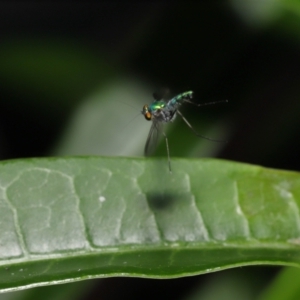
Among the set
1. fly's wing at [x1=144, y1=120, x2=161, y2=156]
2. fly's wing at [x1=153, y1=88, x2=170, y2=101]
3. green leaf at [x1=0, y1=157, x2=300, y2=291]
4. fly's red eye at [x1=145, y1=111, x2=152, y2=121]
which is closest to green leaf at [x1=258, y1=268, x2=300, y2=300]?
green leaf at [x1=0, y1=157, x2=300, y2=291]

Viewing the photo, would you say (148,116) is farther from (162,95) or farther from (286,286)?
(286,286)

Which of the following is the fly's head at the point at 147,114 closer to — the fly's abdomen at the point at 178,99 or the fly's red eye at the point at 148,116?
the fly's red eye at the point at 148,116

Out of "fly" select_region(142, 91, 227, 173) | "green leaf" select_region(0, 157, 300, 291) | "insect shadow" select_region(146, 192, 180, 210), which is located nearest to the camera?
"green leaf" select_region(0, 157, 300, 291)

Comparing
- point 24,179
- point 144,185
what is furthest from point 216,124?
point 24,179

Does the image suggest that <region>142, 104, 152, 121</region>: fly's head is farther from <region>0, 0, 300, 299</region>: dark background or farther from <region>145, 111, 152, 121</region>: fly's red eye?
<region>0, 0, 300, 299</region>: dark background

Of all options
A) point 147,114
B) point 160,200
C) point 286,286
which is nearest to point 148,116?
point 147,114

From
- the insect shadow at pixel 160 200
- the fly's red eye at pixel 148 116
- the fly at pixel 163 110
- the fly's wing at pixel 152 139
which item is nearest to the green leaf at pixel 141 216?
the insect shadow at pixel 160 200
